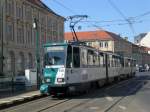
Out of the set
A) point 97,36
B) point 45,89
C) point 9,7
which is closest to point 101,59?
point 45,89

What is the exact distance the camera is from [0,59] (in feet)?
197

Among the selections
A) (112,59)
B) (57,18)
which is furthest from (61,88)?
(57,18)

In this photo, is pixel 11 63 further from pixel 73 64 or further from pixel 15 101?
pixel 15 101

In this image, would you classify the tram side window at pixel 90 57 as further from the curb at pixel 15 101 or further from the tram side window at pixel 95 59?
the curb at pixel 15 101

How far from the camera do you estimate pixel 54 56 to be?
87.4 feet

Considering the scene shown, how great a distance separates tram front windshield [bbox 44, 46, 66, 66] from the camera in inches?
1040

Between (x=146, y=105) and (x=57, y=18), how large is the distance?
7046 cm

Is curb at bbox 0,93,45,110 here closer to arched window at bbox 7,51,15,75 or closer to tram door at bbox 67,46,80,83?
tram door at bbox 67,46,80,83

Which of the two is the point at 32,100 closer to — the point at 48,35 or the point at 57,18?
the point at 48,35

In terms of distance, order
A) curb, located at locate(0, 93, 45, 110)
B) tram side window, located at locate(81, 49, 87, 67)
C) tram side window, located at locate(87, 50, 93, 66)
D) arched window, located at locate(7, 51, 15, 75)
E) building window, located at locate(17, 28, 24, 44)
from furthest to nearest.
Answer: building window, located at locate(17, 28, 24, 44) < arched window, located at locate(7, 51, 15, 75) < tram side window, located at locate(87, 50, 93, 66) < tram side window, located at locate(81, 49, 87, 67) < curb, located at locate(0, 93, 45, 110)

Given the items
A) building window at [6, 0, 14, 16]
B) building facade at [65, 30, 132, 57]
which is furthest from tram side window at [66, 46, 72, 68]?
building facade at [65, 30, 132, 57]

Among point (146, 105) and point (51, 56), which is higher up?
point (51, 56)

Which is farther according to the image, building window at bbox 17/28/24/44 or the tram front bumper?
building window at bbox 17/28/24/44

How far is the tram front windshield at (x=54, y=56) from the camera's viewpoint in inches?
1040
